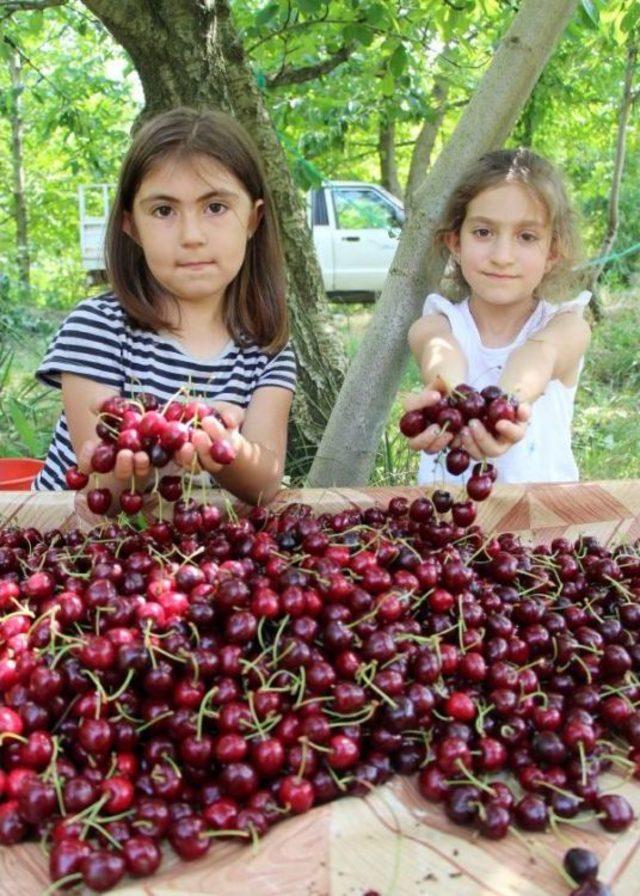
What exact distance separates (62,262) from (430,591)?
18.1 metres

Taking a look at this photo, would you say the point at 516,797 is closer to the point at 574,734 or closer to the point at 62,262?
the point at 574,734

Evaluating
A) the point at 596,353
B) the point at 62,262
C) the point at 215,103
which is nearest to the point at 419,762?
the point at 215,103

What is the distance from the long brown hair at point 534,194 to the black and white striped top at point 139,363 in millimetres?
668

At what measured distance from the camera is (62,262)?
18125 millimetres

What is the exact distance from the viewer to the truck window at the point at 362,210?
9555 millimetres

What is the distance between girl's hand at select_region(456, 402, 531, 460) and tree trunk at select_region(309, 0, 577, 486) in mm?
972

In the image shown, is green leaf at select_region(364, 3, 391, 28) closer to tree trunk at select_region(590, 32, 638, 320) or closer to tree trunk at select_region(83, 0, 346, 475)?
tree trunk at select_region(83, 0, 346, 475)

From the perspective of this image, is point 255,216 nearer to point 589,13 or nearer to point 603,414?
point 589,13

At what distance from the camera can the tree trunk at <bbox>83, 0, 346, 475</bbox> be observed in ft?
9.20

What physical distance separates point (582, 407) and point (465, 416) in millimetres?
4068

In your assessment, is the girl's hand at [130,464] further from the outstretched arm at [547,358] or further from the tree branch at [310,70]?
the tree branch at [310,70]

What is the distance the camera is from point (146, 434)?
5.15 feet

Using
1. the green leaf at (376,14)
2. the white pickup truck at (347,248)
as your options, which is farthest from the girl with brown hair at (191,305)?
the white pickup truck at (347,248)

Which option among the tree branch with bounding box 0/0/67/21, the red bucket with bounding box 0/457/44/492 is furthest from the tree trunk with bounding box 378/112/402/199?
the red bucket with bounding box 0/457/44/492
